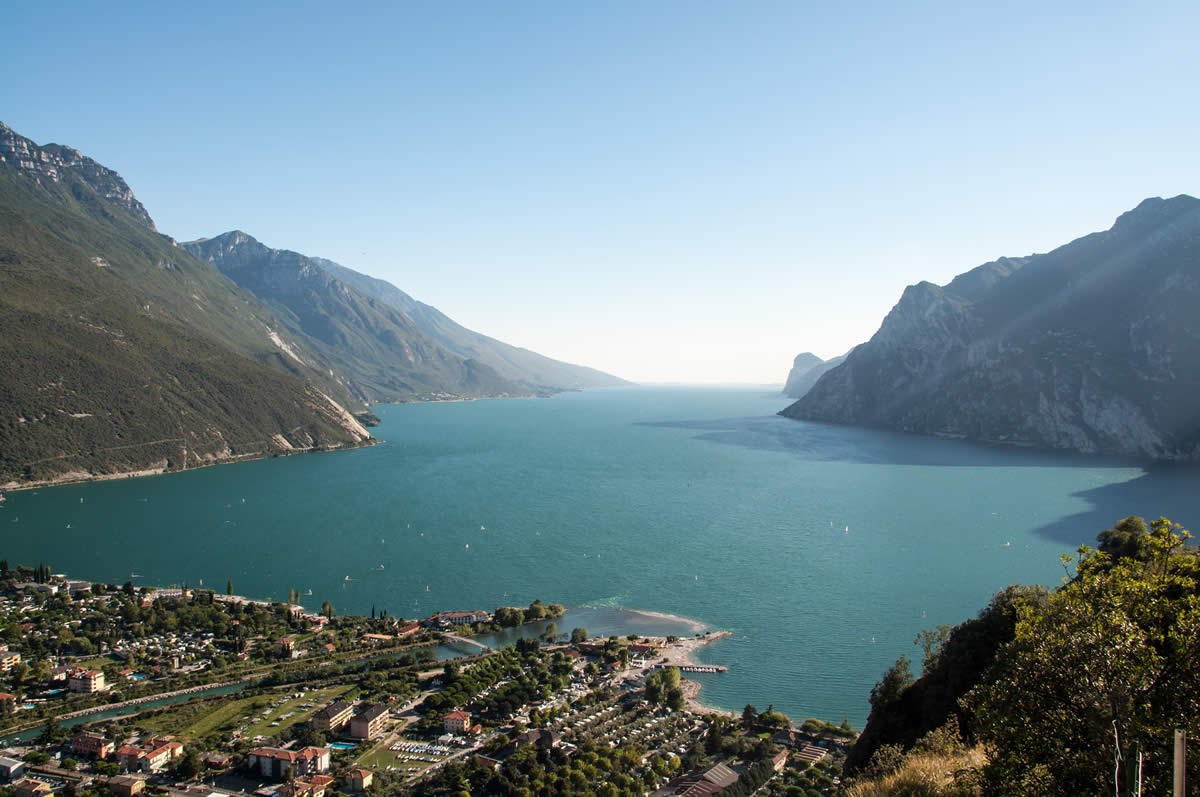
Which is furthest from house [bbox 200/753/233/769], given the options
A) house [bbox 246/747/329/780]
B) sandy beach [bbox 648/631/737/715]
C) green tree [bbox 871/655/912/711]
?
green tree [bbox 871/655/912/711]

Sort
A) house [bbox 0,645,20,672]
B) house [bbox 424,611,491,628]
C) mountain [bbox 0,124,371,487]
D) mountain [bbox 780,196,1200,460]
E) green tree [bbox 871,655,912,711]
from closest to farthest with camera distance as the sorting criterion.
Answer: green tree [bbox 871,655,912,711] < house [bbox 0,645,20,672] < house [bbox 424,611,491,628] < mountain [bbox 0,124,371,487] < mountain [bbox 780,196,1200,460]

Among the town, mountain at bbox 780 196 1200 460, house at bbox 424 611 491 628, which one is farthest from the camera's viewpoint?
mountain at bbox 780 196 1200 460

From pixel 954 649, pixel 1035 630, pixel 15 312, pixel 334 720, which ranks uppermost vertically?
pixel 15 312

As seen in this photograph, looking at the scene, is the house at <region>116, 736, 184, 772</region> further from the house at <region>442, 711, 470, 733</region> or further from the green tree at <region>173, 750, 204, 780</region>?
the house at <region>442, 711, 470, 733</region>

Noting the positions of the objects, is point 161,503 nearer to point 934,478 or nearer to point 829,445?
point 934,478

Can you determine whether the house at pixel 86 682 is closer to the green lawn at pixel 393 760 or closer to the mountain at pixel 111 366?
the green lawn at pixel 393 760

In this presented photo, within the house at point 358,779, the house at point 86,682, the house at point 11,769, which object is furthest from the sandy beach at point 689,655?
the house at point 86,682

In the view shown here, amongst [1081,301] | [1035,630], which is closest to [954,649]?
[1035,630]
